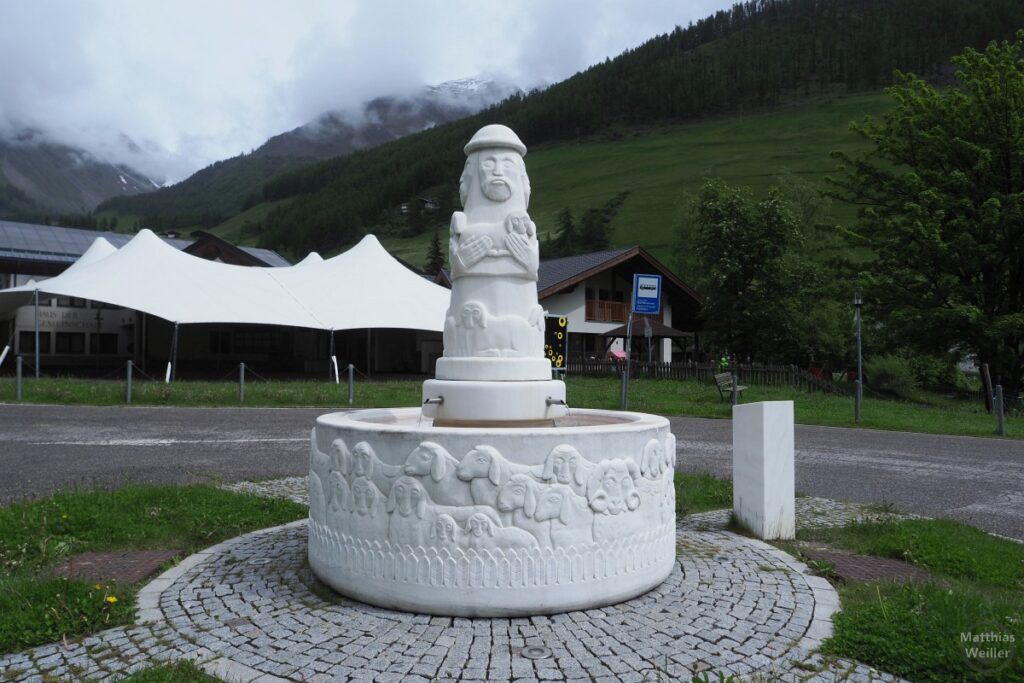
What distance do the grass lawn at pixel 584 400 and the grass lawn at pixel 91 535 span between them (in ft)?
32.1

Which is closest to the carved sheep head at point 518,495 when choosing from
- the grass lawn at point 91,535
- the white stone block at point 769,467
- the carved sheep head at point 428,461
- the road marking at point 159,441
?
the carved sheep head at point 428,461

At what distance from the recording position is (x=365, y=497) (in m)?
4.23

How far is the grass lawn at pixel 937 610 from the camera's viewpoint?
10.5ft

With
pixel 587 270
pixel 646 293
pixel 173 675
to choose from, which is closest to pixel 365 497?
pixel 173 675

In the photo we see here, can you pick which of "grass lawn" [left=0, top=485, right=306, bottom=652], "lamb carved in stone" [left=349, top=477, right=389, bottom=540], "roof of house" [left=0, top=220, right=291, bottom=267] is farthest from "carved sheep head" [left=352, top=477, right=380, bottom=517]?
"roof of house" [left=0, top=220, right=291, bottom=267]

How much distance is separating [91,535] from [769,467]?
5.66 meters

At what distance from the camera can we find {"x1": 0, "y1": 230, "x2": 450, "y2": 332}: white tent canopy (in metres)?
22.3

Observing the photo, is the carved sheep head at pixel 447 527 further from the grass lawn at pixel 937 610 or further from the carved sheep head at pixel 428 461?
the grass lawn at pixel 937 610

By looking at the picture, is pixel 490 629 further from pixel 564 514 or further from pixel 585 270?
pixel 585 270

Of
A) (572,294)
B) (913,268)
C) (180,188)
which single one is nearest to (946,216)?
(913,268)

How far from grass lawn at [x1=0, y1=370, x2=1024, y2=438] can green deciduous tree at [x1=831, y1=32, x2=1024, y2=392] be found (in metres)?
2.72

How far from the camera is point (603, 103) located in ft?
394

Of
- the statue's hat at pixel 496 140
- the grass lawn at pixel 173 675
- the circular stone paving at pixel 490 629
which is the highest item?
the statue's hat at pixel 496 140

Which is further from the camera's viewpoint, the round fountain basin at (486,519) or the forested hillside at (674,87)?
the forested hillside at (674,87)
